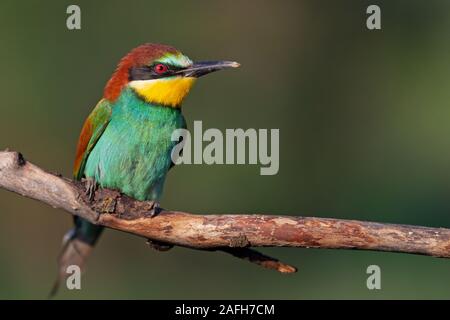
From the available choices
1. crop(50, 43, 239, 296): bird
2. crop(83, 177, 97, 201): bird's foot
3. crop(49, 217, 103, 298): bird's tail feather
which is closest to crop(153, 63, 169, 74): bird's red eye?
crop(50, 43, 239, 296): bird

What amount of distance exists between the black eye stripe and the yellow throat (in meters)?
0.02

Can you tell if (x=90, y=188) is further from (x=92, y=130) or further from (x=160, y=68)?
(x=160, y=68)

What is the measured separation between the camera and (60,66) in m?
5.62

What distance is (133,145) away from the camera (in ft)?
12.1

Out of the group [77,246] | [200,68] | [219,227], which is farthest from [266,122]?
[219,227]

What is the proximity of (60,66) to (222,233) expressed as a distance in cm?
290

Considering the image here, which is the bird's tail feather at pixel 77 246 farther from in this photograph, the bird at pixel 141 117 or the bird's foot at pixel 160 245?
the bird's foot at pixel 160 245

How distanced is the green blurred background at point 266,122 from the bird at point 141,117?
1.23m

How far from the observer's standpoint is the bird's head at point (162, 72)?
3.68 metres

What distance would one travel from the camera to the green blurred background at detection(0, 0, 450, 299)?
16.5 ft

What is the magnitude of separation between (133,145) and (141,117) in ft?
0.44
